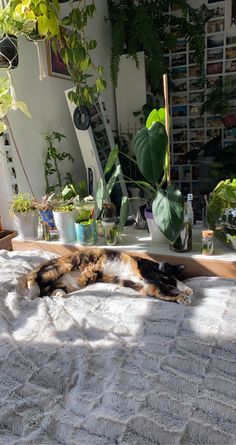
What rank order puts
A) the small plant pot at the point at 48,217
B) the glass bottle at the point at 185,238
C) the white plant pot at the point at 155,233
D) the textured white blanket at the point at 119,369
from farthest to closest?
the small plant pot at the point at 48,217 → the white plant pot at the point at 155,233 → the glass bottle at the point at 185,238 → the textured white blanket at the point at 119,369

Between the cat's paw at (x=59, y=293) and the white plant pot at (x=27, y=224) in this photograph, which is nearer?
the cat's paw at (x=59, y=293)

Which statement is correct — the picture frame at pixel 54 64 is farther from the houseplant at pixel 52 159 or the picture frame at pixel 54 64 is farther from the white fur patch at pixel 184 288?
the white fur patch at pixel 184 288

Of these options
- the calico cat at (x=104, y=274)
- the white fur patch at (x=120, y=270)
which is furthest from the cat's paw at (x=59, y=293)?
the white fur patch at (x=120, y=270)

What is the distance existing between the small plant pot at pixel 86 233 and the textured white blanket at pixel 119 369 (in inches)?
13.0

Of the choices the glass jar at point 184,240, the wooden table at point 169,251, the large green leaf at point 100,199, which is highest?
the large green leaf at point 100,199

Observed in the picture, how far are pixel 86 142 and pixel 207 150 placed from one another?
1279 mm

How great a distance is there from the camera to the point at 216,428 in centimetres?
64

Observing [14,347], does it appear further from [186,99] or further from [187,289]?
[186,99]

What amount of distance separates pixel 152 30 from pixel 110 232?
2.13m

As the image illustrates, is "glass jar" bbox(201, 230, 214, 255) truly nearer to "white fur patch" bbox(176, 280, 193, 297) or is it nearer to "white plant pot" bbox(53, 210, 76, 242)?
"white fur patch" bbox(176, 280, 193, 297)

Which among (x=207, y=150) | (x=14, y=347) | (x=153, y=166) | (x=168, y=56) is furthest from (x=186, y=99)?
(x=14, y=347)

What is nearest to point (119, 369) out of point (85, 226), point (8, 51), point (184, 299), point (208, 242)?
point (184, 299)

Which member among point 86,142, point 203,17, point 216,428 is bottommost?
point 216,428

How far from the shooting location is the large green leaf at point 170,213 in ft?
3.78
